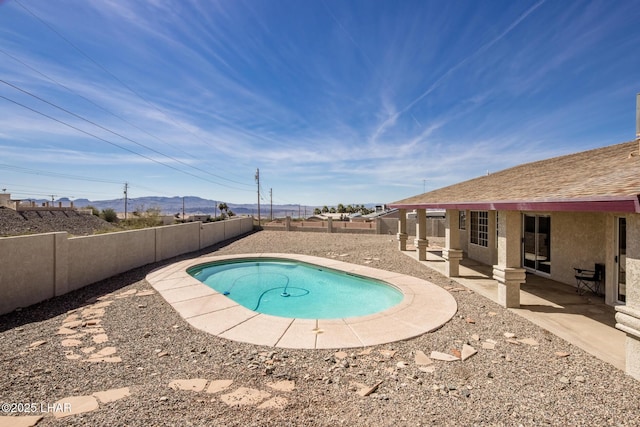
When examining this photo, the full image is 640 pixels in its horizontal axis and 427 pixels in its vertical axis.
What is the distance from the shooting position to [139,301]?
7.23m

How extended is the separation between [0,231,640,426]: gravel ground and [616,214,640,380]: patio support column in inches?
10.4

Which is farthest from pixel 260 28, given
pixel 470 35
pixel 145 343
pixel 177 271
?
pixel 145 343

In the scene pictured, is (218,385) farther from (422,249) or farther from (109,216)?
(109,216)

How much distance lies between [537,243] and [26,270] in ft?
51.7

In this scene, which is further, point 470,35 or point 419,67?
point 419,67

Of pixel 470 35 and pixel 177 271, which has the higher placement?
pixel 470 35

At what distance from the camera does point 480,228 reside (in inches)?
484

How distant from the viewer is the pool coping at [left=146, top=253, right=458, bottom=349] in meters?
5.05

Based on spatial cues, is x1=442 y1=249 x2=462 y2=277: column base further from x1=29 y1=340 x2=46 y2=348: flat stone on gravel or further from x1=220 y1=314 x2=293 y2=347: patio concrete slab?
x1=29 y1=340 x2=46 y2=348: flat stone on gravel

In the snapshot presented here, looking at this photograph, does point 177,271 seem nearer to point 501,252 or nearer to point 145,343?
point 145,343

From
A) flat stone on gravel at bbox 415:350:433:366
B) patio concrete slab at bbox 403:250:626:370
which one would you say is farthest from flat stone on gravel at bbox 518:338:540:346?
flat stone on gravel at bbox 415:350:433:366

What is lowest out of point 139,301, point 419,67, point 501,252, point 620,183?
point 139,301

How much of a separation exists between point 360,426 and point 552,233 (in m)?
9.25

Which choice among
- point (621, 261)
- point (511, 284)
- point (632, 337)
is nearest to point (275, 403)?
point (632, 337)
